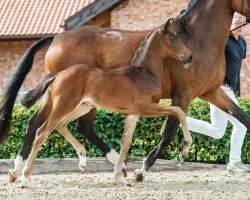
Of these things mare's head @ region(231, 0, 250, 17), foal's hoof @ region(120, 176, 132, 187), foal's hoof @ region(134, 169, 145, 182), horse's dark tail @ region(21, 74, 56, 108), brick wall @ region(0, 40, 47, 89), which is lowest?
brick wall @ region(0, 40, 47, 89)

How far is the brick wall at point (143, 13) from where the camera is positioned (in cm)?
1889

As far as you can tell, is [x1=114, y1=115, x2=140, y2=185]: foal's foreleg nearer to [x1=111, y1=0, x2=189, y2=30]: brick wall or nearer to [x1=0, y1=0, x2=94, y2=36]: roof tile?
[x1=111, y1=0, x2=189, y2=30]: brick wall

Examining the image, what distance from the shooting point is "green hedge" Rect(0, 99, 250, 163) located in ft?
32.9

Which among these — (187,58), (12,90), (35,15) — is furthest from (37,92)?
(35,15)

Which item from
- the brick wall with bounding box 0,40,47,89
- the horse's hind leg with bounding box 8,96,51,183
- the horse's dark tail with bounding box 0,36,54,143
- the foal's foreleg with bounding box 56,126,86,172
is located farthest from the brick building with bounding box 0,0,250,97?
the horse's hind leg with bounding box 8,96,51,183

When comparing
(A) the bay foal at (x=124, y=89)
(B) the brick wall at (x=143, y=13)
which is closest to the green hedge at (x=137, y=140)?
(A) the bay foal at (x=124, y=89)

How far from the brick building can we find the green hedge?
636cm

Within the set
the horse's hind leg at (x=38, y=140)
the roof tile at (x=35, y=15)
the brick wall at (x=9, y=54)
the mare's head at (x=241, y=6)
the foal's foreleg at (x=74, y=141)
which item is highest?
the mare's head at (x=241, y=6)

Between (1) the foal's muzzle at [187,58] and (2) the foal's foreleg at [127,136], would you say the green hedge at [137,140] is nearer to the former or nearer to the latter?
(2) the foal's foreleg at [127,136]

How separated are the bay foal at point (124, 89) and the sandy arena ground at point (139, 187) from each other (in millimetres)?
414

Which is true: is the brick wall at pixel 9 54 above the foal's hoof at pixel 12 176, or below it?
below

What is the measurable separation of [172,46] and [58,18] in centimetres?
1476

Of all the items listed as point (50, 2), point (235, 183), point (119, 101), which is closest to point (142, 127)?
point (235, 183)

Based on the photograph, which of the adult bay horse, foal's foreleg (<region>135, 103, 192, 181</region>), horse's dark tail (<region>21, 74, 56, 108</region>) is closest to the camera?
foal's foreleg (<region>135, 103, 192, 181</region>)
